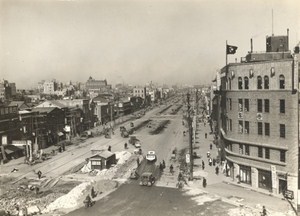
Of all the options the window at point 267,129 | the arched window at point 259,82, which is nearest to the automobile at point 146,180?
the window at point 267,129

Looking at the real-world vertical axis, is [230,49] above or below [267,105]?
above

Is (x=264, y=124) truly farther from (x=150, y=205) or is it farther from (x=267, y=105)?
(x=150, y=205)

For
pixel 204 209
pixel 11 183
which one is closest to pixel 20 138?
pixel 11 183

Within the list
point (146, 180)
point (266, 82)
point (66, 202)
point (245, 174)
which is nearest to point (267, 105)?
point (266, 82)

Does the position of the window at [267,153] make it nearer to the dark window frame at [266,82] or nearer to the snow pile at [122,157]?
the dark window frame at [266,82]

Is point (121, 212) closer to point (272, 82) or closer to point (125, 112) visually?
point (272, 82)

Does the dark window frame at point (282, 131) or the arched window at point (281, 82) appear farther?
the arched window at point (281, 82)
